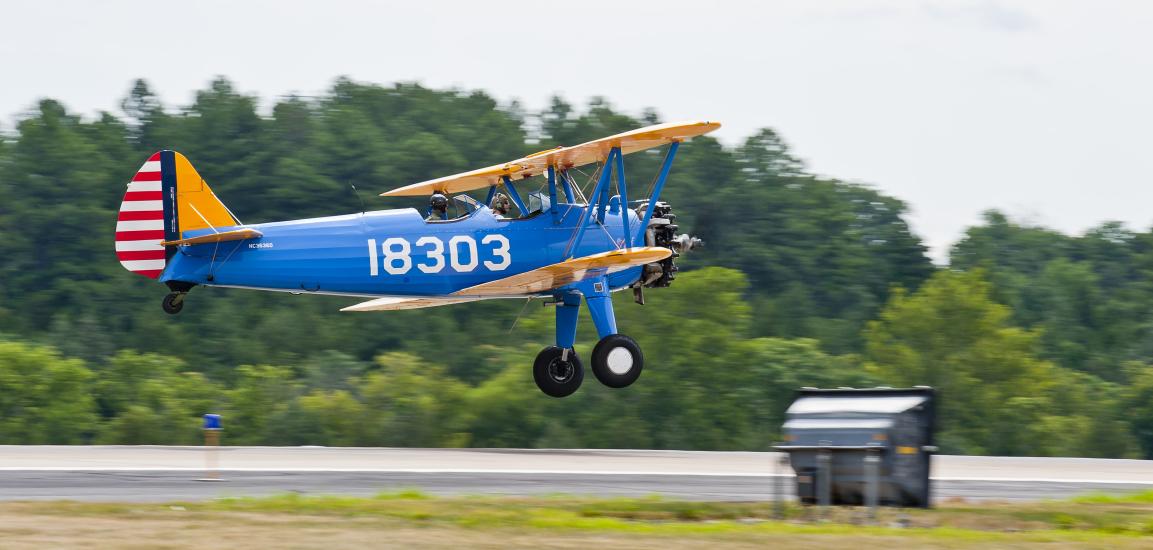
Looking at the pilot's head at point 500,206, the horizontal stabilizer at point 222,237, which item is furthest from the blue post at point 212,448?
the pilot's head at point 500,206

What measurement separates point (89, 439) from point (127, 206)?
32.9m

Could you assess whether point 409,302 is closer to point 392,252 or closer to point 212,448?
point 392,252

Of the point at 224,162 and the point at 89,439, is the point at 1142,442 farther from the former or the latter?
the point at 224,162

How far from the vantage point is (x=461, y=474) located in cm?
2534

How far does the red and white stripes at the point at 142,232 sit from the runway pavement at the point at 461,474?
331cm

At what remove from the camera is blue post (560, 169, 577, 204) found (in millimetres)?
24703

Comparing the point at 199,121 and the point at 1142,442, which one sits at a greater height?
the point at 199,121

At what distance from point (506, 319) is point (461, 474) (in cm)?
4076

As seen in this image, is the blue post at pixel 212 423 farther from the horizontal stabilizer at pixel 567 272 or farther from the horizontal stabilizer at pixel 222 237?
the horizontal stabilizer at pixel 567 272

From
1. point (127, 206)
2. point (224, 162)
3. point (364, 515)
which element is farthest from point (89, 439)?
point (364, 515)

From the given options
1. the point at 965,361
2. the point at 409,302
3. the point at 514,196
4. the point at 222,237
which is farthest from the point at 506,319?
the point at 222,237

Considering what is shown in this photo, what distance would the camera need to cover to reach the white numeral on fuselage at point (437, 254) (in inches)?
934

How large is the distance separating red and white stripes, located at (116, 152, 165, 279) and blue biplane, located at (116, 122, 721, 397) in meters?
0.02

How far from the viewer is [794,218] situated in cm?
8025
